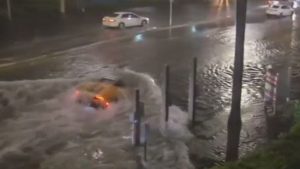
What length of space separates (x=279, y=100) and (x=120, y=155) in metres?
9.60

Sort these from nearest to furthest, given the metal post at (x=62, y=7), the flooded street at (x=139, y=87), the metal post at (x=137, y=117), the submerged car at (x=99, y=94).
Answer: the metal post at (x=137, y=117) → the flooded street at (x=139, y=87) → the submerged car at (x=99, y=94) → the metal post at (x=62, y=7)

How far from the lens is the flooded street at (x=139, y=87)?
18.8 meters

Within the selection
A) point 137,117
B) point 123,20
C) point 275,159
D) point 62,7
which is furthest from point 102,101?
point 62,7

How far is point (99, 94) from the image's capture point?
2250cm

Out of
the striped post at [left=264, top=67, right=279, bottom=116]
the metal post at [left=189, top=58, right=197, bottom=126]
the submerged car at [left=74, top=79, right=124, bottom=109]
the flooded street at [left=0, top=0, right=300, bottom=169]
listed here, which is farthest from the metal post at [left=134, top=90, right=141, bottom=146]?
the striped post at [left=264, top=67, right=279, bottom=116]

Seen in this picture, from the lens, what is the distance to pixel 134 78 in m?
28.7

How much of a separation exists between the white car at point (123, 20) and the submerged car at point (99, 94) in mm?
19616

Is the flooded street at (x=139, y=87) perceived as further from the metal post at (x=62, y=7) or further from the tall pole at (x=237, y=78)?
the metal post at (x=62, y=7)

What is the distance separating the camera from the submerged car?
22.4 m

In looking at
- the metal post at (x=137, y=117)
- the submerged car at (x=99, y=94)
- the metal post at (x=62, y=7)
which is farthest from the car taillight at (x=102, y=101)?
the metal post at (x=62, y=7)

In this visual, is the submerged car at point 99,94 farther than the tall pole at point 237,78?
Yes

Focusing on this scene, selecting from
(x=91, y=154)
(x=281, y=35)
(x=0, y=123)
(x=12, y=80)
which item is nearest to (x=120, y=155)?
(x=91, y=154)

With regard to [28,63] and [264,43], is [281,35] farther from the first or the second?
[28,63]

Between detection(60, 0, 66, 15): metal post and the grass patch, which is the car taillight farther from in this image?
detection(60, 0, 66, 15): metal post
